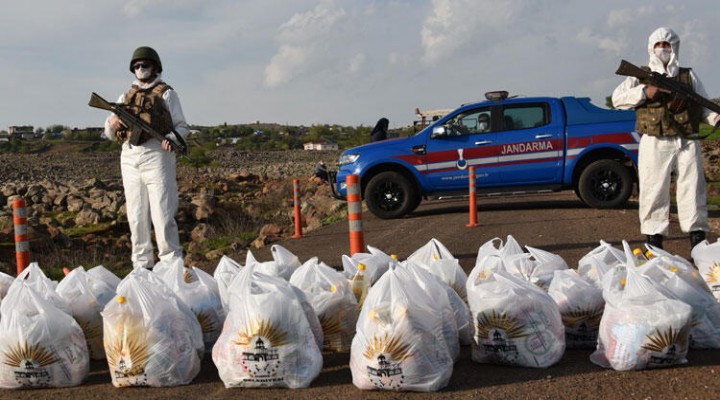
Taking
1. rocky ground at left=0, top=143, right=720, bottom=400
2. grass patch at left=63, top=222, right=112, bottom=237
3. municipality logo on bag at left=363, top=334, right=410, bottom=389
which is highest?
municipality logo on bag at left=363, top=334, right=410, bottom=389

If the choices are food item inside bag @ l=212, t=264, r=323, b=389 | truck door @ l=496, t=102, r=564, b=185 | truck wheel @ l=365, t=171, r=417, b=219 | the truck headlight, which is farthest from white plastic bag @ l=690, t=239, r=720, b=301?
the truck headlight

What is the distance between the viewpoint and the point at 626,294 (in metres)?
4.34

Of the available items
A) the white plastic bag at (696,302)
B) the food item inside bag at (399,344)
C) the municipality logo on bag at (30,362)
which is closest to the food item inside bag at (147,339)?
the municipality logo on bag at (30,362)

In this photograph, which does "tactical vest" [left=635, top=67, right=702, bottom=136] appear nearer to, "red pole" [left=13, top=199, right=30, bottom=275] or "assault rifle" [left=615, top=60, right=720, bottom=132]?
"assault rifle" [left=615, top=60, right=720, bottom=132]

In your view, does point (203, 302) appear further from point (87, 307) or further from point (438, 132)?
point (438, 132)

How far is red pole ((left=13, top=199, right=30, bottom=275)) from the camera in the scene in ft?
26.1

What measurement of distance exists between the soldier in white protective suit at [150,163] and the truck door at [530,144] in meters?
6.60

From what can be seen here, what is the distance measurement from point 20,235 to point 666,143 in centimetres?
629

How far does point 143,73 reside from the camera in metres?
7.63

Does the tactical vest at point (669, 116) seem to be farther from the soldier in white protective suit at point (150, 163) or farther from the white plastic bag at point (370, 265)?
the soldier in white protective suit at point (150, 163)

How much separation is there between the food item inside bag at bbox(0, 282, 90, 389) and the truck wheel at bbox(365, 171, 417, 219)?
8.81 m

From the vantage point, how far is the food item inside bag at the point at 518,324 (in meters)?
4.45

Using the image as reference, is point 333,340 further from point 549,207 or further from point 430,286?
point 549,207

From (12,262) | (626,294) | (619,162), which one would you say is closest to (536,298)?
(626,294)
